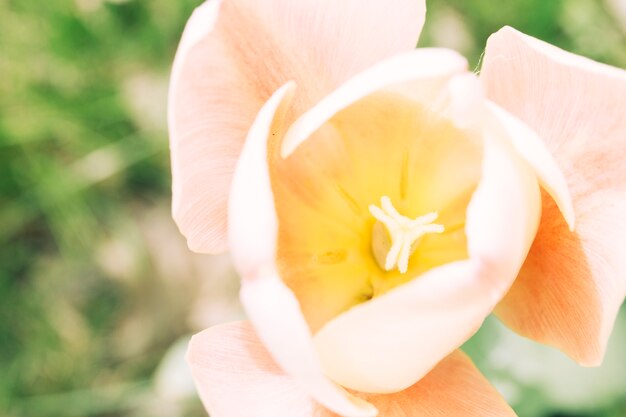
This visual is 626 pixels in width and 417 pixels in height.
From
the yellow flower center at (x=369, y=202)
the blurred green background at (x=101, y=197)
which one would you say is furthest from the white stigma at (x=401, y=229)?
the blurred green background at (x=101, y=197)

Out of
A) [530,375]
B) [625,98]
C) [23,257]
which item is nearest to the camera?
[625,98]

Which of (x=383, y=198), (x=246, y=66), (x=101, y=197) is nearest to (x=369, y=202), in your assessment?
(x=383, y=198)

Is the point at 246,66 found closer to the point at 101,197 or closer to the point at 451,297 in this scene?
the point at 451,297

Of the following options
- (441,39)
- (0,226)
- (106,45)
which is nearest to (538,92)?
(441,39)

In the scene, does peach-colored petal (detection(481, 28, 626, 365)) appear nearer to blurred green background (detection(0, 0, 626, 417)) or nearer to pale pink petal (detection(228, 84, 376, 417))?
pale pink petal (detection(228, 84, 376, 417))

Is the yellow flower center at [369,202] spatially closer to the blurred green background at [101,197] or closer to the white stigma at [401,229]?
the white stigma at [401,229]

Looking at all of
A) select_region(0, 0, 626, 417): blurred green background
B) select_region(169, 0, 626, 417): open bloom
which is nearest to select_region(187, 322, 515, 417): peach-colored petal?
select_region(169, 0, 626, 417): open bloom

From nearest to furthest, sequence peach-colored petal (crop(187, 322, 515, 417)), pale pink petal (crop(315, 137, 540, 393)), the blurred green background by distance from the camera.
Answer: pale pink petal (crop(315, 137, 540, 393)) < peach-colored petal (crop(187, 322, 515, 417)) < the blurred green background

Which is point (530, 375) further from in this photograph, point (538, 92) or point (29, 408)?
point (29, 408)
